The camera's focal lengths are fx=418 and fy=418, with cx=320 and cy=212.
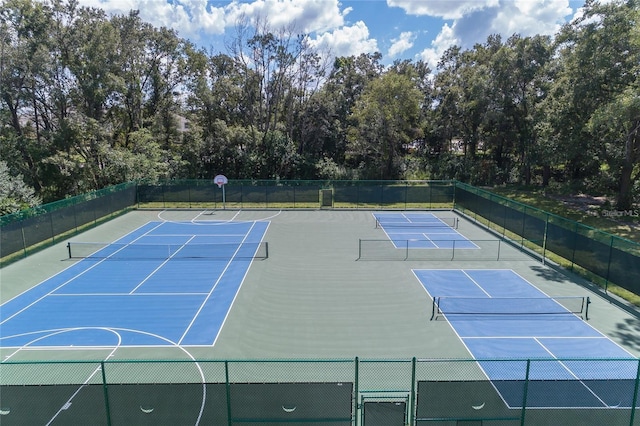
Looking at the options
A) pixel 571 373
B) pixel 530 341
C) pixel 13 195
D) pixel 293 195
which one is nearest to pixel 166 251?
pixel 13 195

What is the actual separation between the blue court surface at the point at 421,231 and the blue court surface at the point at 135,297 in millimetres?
8465

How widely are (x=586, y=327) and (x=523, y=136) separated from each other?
3454cm

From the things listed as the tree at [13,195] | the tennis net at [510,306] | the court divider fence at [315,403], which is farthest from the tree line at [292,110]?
the court divider fence at [315,403]

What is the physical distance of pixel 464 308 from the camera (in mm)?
14930

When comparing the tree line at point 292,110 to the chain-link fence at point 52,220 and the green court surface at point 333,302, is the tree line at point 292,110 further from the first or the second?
the green court surface at point 333,302

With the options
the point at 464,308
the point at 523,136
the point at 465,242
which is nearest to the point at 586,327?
the point at 464,308

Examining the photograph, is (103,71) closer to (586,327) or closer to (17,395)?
(17,395)

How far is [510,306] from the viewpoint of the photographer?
49.5 ft

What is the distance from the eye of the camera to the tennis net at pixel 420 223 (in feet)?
92.8

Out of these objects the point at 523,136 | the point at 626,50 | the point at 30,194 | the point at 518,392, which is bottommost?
the point at 518,392

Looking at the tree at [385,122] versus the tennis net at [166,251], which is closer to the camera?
the tennis net at [166,251]

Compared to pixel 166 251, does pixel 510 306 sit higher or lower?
lower

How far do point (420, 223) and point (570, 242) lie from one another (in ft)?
→ 36.7

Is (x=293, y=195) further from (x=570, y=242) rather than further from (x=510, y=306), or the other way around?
(x=510, y=306)
